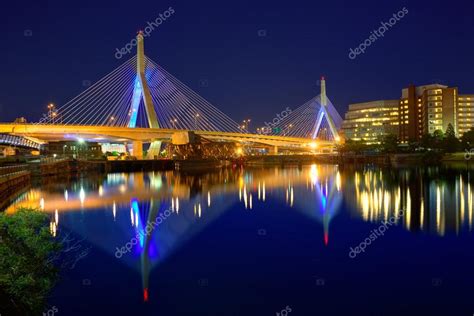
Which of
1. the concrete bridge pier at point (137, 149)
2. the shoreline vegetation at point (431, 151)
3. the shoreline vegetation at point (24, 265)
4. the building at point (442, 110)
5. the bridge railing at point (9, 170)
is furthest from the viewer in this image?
the building at point (442, 110)

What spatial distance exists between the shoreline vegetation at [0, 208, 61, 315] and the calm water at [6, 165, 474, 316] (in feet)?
4.94

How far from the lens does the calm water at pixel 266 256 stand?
9195mm

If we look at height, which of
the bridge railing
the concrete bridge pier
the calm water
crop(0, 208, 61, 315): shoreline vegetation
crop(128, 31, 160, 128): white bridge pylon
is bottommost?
the calm water

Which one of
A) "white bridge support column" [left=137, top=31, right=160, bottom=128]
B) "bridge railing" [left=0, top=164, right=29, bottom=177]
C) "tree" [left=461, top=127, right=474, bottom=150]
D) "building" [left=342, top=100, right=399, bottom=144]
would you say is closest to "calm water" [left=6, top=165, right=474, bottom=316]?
"bridge railing" [left=0, top=164, right=29, bottom=177]

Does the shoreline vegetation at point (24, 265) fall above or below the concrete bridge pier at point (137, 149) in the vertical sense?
below

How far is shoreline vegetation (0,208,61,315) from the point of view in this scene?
22.1 ft

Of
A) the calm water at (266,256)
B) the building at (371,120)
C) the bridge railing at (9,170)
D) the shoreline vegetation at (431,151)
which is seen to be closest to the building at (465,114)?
the building at (371,120)

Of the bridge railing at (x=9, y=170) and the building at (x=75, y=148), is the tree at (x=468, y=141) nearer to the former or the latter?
the building at (x=75, y=148)

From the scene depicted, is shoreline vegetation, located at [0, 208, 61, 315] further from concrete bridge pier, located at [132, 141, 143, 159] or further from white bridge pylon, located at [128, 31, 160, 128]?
concrete bridge pier, located at [132, 141, 143, 159]

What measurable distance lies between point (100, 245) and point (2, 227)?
6.30 metres

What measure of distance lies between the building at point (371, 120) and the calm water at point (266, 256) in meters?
93.3

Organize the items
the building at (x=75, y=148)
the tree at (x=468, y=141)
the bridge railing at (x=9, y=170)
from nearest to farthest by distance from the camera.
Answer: the bridge railing at (x=9, y=170), the tree at (x=468, y=141), the building at (x=75, y=148)

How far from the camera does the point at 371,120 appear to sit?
11756 cm

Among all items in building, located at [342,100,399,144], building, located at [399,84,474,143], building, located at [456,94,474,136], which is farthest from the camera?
building, located at [342,100,399,144]
